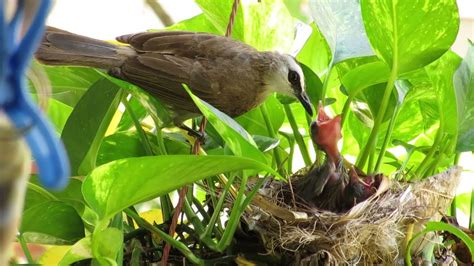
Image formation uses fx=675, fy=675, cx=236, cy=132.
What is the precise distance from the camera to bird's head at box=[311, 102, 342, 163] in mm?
663

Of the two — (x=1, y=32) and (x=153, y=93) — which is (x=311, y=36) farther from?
(x=1, y=32)

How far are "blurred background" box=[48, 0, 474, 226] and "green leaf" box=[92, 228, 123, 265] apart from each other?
1.20m

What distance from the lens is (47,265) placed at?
0.76 meters

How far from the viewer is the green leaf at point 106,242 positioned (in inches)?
21.1

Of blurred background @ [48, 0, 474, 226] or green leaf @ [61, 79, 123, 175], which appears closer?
green leaf @ [61, 79, 123, 175]

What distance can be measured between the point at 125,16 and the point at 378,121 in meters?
1.23

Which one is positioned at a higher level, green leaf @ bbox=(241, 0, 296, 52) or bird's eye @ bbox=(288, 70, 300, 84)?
green leaf @ bbox=(241, 0, 296, 52)

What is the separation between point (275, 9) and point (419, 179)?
27 centimetres

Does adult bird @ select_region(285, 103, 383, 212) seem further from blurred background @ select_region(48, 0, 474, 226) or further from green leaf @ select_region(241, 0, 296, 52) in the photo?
blurred background @ select_region(48, 0, 474, 226)

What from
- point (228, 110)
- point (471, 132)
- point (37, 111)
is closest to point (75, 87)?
point (228, 110)

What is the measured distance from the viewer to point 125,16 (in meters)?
1.85

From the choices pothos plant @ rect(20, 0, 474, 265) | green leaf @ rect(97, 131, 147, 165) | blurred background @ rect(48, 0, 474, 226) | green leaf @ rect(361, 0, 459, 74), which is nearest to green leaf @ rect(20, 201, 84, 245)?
pothos plant @ rect(20, 0, 474, 265)

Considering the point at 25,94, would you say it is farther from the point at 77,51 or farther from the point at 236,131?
the point at 77,51

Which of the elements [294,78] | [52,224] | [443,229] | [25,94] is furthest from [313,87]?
[25,94]
